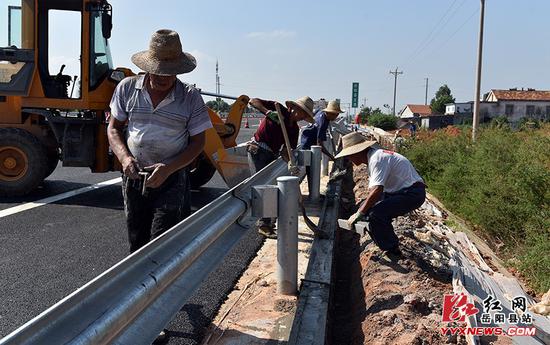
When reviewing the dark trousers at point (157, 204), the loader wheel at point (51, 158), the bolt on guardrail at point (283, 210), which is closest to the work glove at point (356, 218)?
the bolt on guardrail at point (283, 210)

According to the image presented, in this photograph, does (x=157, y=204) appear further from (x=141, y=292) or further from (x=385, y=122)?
(x=385, y=122)

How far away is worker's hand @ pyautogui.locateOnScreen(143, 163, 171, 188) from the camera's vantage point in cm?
303

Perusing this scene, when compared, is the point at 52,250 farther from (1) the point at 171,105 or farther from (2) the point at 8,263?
(1) the point at 171,105

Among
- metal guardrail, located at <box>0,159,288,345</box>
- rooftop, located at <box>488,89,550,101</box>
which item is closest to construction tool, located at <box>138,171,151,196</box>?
metal guardrail, located at <box>0,159,288,345</box>

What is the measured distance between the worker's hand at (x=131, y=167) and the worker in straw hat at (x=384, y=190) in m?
2.23

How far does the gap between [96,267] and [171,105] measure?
2370mm

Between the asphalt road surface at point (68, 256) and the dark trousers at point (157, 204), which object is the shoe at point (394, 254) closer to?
the asphalt road surface at point (68, 256)

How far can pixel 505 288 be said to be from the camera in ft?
13.0

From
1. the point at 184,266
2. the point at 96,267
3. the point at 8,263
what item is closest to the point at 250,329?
the point at 184,266

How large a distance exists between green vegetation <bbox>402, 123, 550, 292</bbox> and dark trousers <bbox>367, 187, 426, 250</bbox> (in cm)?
155

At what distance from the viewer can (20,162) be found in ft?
26.7

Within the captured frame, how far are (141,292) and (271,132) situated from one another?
185 inches

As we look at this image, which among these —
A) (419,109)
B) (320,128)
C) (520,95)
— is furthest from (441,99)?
(320,128)

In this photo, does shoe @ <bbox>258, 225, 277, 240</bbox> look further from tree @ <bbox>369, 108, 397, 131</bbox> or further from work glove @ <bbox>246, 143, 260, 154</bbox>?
tree @ <bbox>369, 108, 397, 131</bbox>
